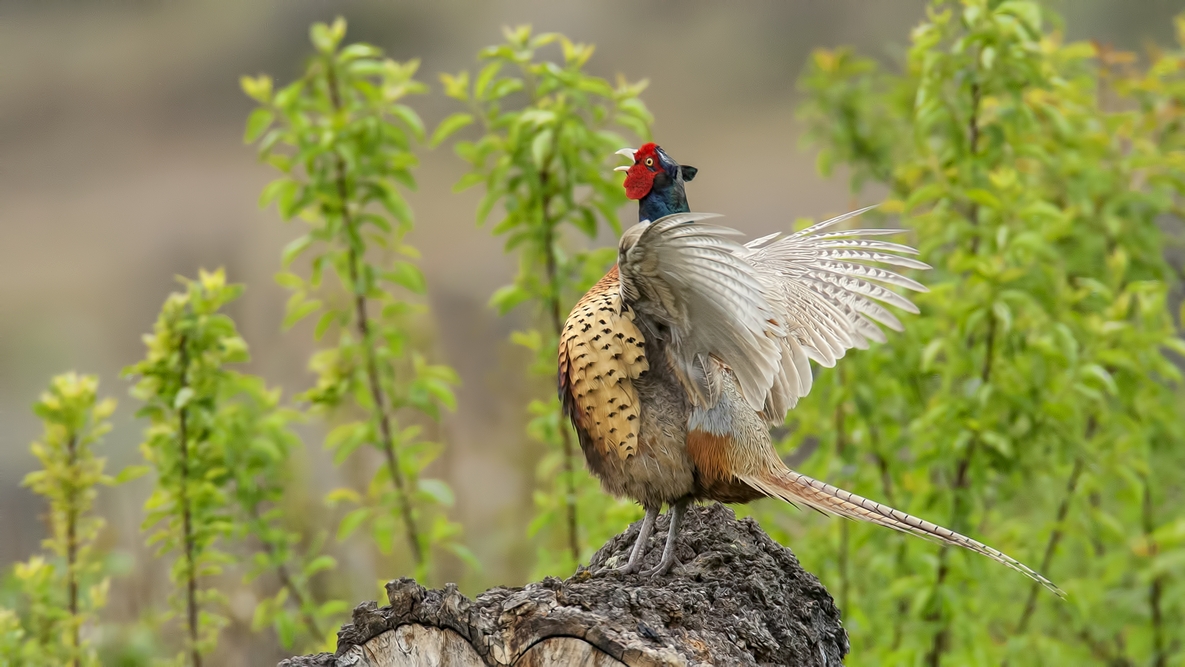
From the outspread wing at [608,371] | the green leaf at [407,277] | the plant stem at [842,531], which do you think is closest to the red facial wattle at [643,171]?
the outspread wing at [608,371]

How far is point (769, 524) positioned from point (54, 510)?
8.39 feet

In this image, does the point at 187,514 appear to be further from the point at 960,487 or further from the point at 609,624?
the point at 960,487

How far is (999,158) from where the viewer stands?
13.0 feet

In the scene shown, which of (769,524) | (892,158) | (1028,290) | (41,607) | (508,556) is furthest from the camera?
(508,556)

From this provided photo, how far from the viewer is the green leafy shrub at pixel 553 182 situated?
364 centimetres

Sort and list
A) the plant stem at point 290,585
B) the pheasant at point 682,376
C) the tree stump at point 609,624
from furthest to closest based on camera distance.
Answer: the plant stem at point 290,585
the pheasant at point 682,376
the tree stump at point 609,624

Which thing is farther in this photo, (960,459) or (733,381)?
(960,459)

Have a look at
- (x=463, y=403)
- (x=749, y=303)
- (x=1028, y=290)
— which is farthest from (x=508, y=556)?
(x=749, y=303)

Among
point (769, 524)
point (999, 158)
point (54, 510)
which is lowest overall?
point (769, 524)

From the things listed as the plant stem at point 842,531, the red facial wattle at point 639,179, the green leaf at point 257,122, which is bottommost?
the plant stem at point 842,531

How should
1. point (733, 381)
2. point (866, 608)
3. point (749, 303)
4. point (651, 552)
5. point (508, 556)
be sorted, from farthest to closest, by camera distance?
→ 1. point (508, 556)
2. point (866, 608)
3. point (651, 552)
4. point (733, 381)
5. point (749, 303)

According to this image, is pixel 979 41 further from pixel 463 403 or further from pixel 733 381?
pixel 463 403

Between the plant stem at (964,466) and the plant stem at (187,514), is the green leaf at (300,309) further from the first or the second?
the plant stem at (964,466)

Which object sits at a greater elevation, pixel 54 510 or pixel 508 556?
pixel 54 510
